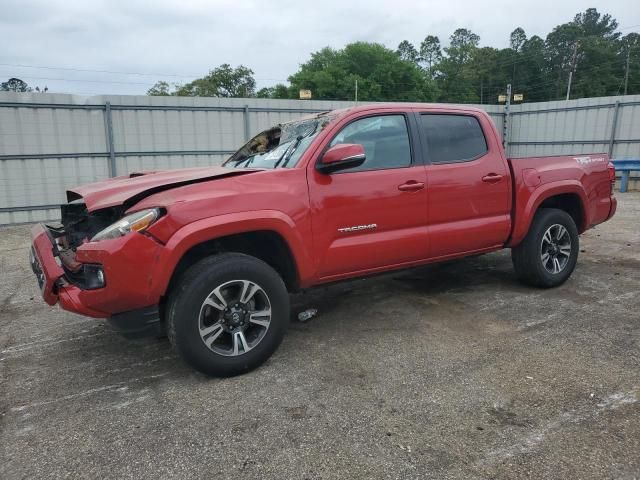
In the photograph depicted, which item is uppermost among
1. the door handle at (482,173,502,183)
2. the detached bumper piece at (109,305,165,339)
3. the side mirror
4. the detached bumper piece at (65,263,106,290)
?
the side mirror

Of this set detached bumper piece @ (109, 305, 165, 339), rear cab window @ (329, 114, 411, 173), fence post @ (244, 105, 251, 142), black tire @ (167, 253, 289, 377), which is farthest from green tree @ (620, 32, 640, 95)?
detached bumper piece @ (109, 305, 165, 339)

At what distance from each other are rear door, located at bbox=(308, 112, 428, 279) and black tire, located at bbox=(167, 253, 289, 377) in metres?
0.46

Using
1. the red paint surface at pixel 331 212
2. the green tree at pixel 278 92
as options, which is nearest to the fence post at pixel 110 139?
the red paint surface at pixel 331 212

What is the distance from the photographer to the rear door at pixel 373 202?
136 inches

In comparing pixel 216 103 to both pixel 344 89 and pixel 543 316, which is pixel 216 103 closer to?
pixel 543 316

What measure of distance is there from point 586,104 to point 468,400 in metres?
15.5

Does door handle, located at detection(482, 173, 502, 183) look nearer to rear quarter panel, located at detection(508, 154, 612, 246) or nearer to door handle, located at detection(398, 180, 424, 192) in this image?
rear quarter panel, located at detection(508, 154, 612, 246)

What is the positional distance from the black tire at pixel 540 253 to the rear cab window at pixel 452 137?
39.1 inches

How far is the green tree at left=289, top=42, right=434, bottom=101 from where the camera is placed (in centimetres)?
5897

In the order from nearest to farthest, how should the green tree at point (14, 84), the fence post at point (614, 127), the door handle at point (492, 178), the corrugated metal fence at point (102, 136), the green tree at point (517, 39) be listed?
the door handle at point (492, 178), the corrugated metal fence at point (102, 136), the fence post at point (614, 127), the green tree at point (14, 84), the green tree at point (517, 39)

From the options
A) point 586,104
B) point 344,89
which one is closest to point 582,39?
point 344,89

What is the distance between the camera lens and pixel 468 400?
110 inches

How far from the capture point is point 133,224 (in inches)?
111

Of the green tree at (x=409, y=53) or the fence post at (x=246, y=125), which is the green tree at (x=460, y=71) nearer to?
the green tree at (x=409, y=53)
